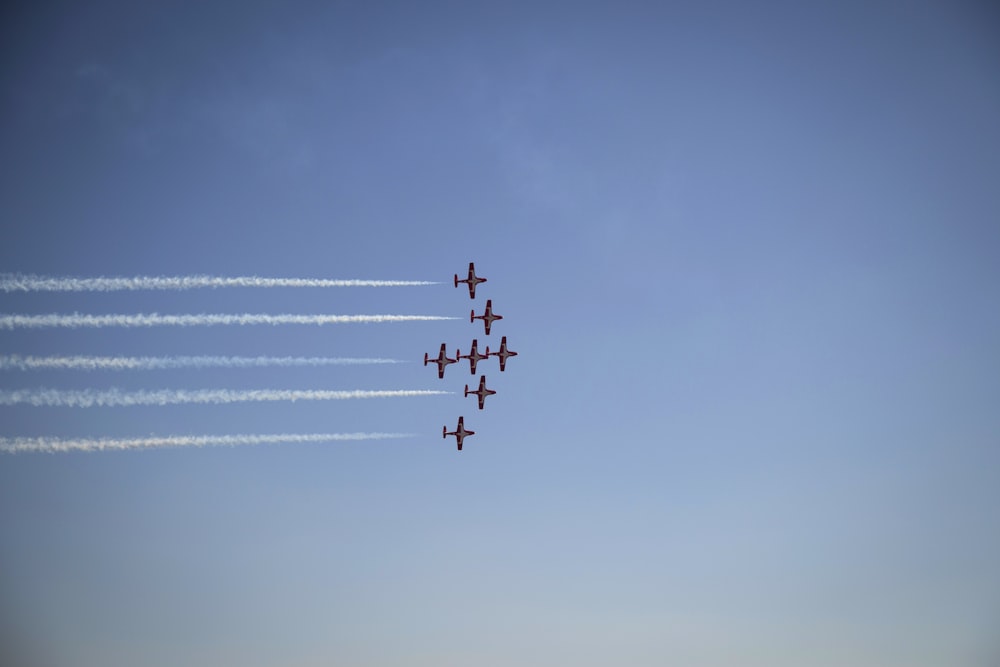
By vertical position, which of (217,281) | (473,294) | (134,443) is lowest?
(134,443)

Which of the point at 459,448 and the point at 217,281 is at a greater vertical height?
the point at 217,281

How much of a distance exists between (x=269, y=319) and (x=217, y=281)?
6439 mm

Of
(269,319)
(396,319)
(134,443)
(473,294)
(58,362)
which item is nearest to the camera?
(58,362)

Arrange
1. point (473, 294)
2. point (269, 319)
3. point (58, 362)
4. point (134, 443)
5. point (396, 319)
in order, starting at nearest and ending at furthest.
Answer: point (58, 362)
point (134, 443)
point (269, 319)
point (396, 319)
point (473, 294)

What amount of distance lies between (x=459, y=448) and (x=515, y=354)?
1344cm

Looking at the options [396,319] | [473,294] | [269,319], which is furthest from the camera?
[473,294]

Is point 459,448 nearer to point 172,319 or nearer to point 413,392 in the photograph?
point 413,392

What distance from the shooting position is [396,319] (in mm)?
98750

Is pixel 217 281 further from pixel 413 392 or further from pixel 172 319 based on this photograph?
pixel 413 392

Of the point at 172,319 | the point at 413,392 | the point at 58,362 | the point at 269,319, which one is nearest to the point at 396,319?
the point at 413,392

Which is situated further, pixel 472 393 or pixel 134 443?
pixel 472 393

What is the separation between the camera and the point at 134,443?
8438 cm

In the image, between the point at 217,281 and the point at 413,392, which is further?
the point at 413,392

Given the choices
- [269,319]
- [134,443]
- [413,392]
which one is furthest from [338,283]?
[134,443]
